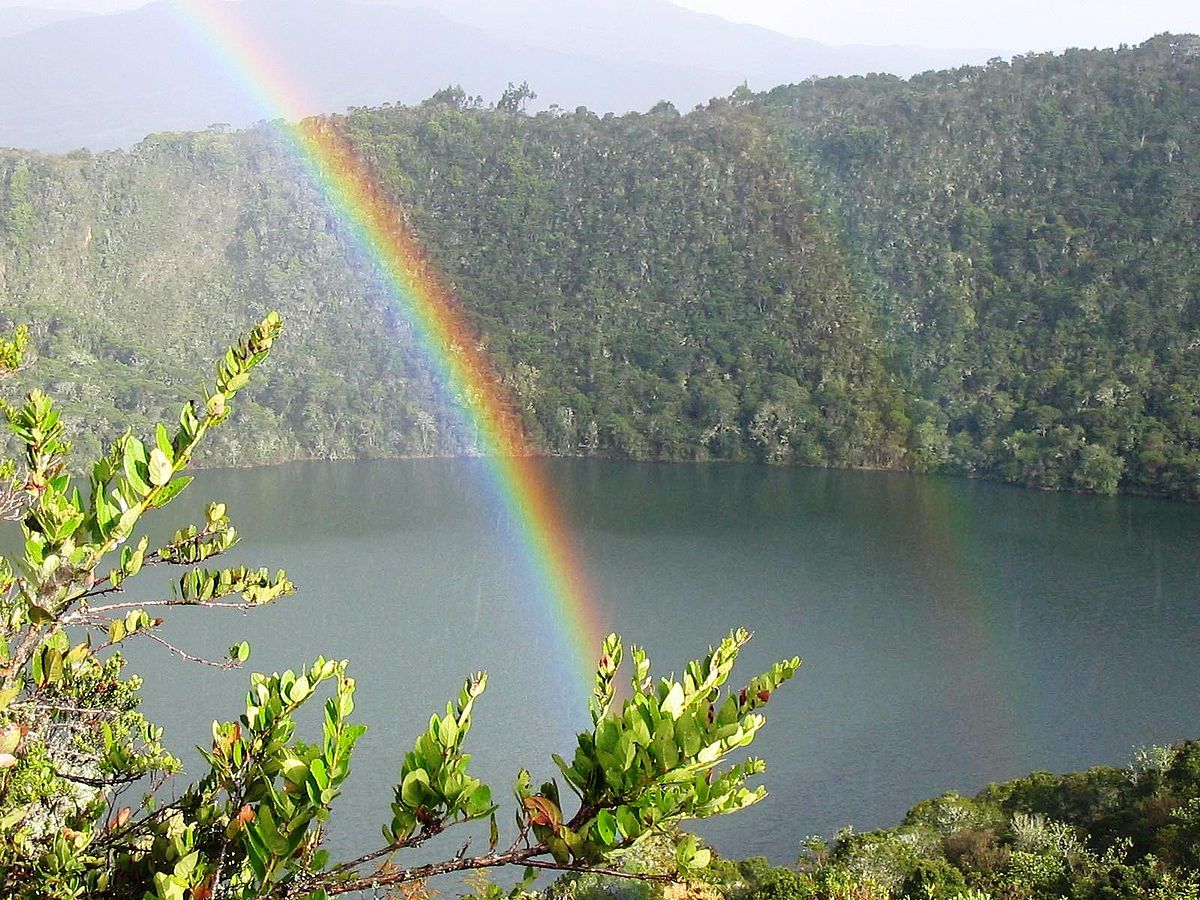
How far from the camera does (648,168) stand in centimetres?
8450

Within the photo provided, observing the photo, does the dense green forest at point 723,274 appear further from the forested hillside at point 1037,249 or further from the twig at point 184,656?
the twig at point 184,656

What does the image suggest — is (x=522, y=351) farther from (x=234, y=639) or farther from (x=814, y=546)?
(x=234, y=639)

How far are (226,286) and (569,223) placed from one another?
26.4 metres

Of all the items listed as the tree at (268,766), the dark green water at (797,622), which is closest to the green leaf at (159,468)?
the tree at (268,766)

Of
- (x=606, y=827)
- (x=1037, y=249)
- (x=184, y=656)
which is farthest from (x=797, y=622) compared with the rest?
(x=1037, y=249)

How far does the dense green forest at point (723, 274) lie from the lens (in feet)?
206

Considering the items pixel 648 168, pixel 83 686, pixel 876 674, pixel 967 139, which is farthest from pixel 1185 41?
pixel 83 686

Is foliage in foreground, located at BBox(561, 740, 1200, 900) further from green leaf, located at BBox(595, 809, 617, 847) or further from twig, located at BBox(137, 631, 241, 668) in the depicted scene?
green leaf, located at BBox(595, 809, 617, 847)

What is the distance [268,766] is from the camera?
342cm

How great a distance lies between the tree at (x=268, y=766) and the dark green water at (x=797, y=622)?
18505mm

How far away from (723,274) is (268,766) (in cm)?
7450

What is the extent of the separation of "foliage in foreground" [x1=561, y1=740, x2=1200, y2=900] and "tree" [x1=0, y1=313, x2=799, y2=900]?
326 inches

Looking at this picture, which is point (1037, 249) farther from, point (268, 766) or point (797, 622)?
point (268, 766)

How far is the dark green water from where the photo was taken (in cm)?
2530
